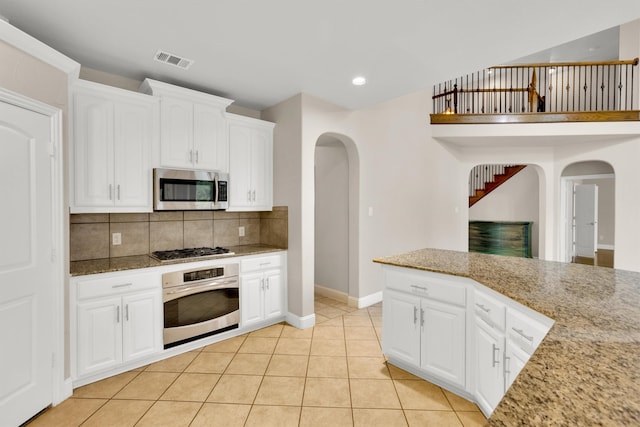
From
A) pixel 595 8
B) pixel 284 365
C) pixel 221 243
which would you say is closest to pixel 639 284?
pixel 595 8

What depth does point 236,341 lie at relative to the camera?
313 cm

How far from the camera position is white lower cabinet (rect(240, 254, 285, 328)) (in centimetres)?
325

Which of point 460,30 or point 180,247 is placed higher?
point 460,30

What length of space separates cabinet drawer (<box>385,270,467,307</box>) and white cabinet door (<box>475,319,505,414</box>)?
0.21m

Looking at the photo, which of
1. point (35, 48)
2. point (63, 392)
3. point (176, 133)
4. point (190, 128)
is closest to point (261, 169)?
point (190, 128)

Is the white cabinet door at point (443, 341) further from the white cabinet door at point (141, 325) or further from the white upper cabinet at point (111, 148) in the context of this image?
the white upper cabinet at point (111, 148)

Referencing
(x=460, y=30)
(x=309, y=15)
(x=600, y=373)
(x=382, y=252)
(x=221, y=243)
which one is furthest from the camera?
(x=382, y=252)

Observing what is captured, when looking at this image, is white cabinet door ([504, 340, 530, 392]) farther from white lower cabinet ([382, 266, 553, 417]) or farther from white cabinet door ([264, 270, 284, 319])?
white cabinet door ([264, 270, 284, 319])

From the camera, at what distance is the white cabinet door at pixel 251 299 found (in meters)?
3.24

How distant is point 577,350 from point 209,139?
127 inches

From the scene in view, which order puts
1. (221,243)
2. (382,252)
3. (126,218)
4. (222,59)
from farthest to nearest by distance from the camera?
1. (382,252)
2. (221,243)
3. (126,218)
4. (222,59)

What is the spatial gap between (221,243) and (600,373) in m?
3.46

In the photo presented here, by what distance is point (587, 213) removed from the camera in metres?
7.32

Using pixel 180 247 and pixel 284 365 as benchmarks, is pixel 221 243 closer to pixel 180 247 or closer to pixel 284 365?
pixel 180 247
